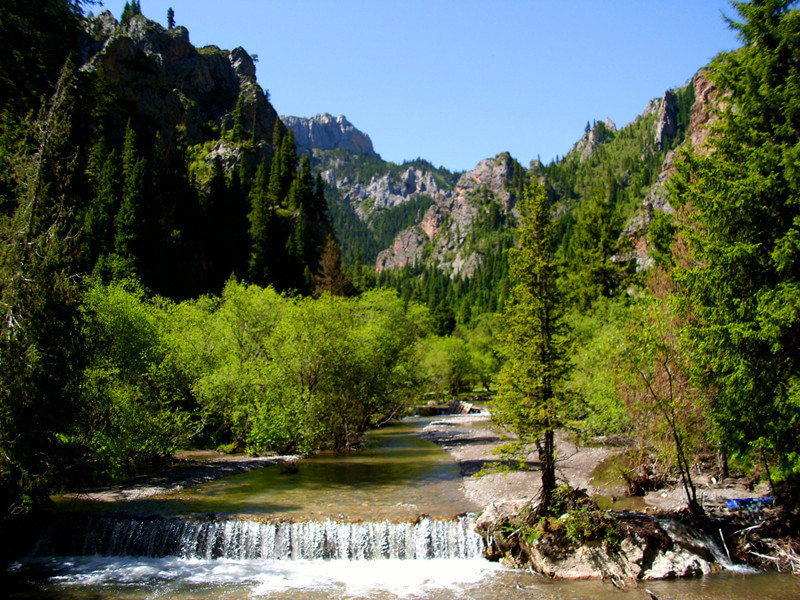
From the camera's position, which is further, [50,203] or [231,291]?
[231,291]

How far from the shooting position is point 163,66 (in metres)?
103

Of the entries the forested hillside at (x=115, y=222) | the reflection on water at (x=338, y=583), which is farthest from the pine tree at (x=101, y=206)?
the reflection on water at (x=338, y=583)

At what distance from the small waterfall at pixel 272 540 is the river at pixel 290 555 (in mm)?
30

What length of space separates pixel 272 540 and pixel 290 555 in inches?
27.4

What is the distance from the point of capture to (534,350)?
1498cm

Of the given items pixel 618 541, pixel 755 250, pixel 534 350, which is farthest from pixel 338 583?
pixel 755 250

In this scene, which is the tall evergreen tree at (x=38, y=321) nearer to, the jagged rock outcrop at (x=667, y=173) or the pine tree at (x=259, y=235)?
the jagged rock outcrop at (x=667, y=173)

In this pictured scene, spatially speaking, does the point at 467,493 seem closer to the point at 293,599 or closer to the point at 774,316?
the point at 293,599

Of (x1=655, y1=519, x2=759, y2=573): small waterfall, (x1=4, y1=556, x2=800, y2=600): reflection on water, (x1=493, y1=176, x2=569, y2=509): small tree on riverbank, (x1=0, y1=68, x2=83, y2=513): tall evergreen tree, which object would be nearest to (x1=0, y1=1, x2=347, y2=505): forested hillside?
(x1=0, y1=68, x2=83, y2=513): tall evergreen tree

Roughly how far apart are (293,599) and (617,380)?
12.3 meters

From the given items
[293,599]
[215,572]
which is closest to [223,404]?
[215,572]

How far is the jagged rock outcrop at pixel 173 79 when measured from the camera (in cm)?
8381

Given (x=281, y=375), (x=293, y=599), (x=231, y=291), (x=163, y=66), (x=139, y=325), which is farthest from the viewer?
(x=163, y=66)

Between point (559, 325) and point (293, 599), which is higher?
point (559, 325)
